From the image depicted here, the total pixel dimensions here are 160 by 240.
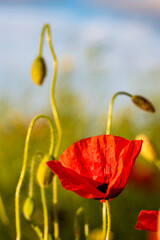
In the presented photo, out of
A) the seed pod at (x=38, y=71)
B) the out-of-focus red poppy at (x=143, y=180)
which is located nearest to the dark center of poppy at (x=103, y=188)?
the seed pod at (x=38, y=71)

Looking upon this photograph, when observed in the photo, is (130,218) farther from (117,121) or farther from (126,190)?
(117,121)

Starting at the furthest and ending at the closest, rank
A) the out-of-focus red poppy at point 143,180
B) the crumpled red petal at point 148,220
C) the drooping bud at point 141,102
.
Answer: the out-of-focus red poppy at point 143,180
the drooping bud at point 141,102
the crumpled red petal at point 148,220

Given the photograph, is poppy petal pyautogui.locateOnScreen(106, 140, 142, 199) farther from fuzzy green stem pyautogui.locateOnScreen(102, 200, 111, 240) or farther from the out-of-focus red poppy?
the out-of-focus red poppy

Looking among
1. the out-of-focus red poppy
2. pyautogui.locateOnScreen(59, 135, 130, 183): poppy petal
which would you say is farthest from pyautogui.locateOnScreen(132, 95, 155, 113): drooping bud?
the out-of-focus red poppy

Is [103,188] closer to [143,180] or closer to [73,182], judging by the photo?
[73,182]

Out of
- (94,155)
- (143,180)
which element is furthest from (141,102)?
(143,180)

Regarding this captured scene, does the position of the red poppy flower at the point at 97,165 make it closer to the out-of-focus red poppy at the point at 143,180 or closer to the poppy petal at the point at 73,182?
the poppy petal at the point at 73,182
